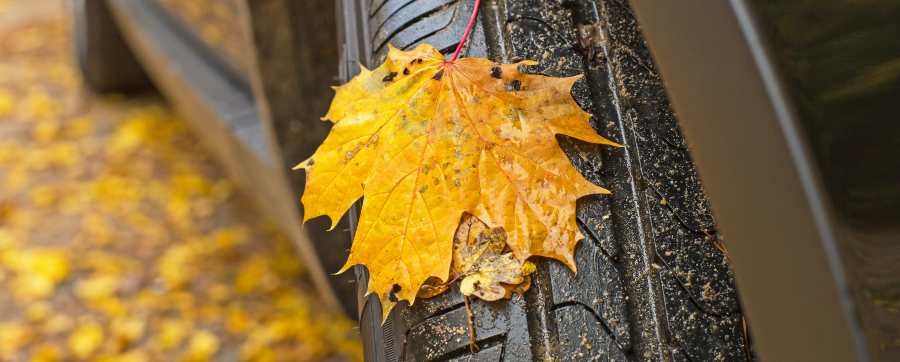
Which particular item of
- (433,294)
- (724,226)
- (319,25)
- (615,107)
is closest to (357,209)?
(433,294)

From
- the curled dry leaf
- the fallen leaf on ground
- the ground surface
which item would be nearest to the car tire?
the curled dry leaf

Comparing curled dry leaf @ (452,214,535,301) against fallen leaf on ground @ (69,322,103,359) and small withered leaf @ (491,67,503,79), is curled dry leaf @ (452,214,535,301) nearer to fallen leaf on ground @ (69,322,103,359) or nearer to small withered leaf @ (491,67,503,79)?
small withered leaf @ (491,67,503,79)

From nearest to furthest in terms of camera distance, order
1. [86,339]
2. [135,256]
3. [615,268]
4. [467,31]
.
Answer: [615,268] → [467,31] → [86,339] → [135,256]

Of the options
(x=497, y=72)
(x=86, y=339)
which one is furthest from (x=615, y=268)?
(x=86, y=339)

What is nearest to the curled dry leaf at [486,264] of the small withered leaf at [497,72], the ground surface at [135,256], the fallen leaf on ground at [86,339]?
the small withered leaf at [497,72]

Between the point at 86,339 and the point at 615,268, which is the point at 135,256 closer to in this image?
the point at 86,339

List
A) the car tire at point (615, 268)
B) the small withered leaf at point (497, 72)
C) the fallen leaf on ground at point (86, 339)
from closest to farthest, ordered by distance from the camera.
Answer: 1. the car tire at point (615, 268)
2. the small withered leaf at point (497, 72)
3. the fallen leaf on ground at point (86, 339)

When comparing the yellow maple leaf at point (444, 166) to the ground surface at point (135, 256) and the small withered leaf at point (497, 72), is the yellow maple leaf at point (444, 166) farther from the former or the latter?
the ground surface at point (135, 256)
